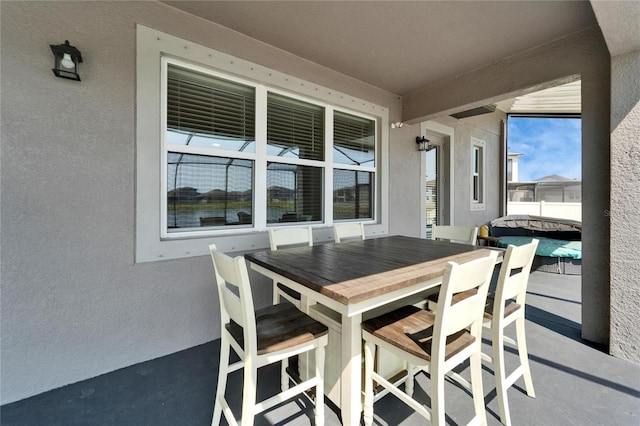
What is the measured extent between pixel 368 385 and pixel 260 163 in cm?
213

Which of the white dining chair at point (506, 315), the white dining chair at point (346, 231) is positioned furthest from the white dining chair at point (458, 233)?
the white dining chair at point (506, 315)

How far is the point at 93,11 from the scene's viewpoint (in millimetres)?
1865

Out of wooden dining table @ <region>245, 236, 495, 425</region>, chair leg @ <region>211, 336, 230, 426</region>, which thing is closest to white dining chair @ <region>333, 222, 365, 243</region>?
wooden dining table @ <region>245, 236, 495, 425</region>

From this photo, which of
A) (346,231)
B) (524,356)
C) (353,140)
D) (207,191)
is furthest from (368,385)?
(353,140)

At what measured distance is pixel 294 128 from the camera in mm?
3047

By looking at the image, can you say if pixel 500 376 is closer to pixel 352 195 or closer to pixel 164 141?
pixel 352 195

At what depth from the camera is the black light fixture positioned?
171 centimetres

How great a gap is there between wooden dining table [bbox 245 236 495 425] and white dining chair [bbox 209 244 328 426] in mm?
135

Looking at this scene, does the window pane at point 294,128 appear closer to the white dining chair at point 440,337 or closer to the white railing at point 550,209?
the white dining chair at point 440,337

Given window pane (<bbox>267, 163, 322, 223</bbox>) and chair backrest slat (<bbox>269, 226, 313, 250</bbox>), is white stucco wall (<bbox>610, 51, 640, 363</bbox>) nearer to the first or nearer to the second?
chair backrest slat (<bbox>269, 226, 313, 250</bbox>)

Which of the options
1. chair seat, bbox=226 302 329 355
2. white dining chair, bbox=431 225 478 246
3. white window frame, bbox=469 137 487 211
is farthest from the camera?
white window frame, bbox=469 137 487 211

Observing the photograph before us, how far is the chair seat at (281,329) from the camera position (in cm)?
129

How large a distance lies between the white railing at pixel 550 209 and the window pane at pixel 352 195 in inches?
248

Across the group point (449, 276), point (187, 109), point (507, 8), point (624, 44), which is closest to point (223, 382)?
point (449, 276)
